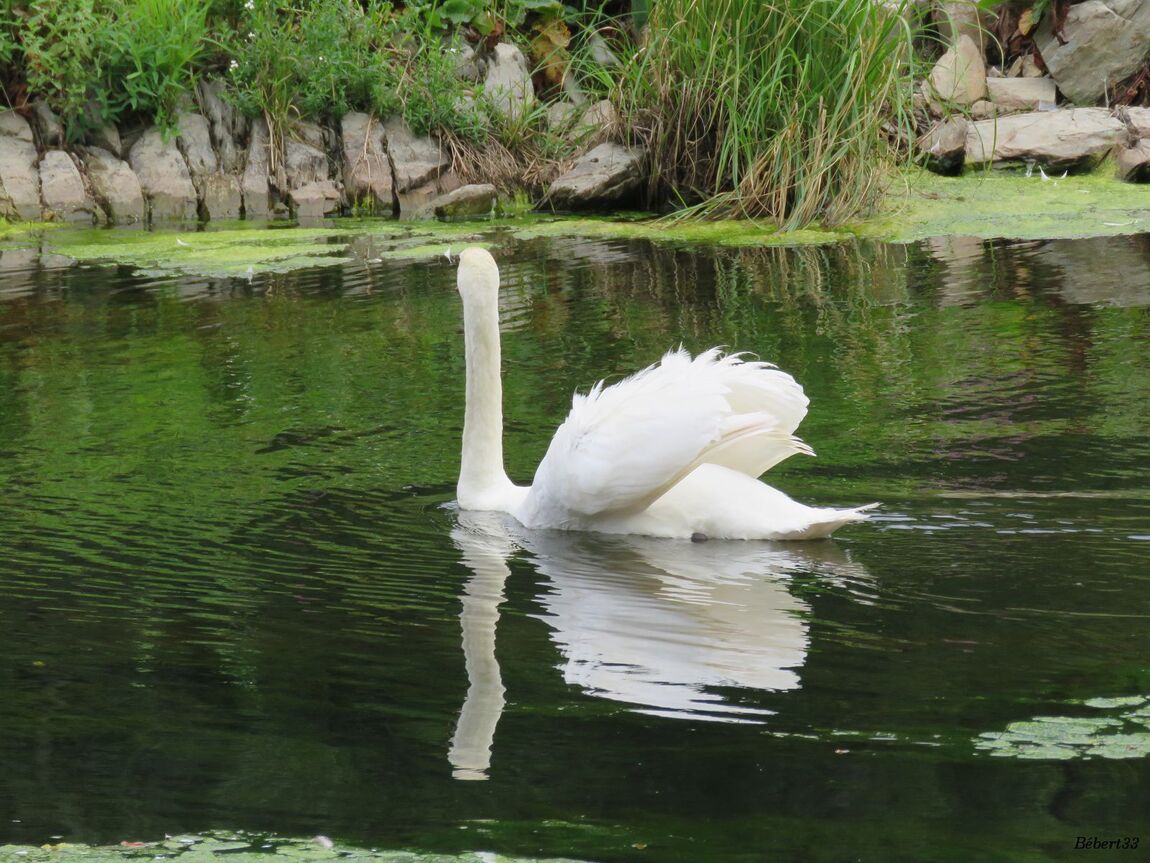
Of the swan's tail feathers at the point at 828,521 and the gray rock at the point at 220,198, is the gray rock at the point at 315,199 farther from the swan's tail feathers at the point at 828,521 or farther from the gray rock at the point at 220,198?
the swan's tail feathers at the point at 828,521

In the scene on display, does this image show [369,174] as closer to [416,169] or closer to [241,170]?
[416,169]

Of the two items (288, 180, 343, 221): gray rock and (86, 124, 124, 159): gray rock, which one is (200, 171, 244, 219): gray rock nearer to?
(288, 180, 343, 221): gray rock

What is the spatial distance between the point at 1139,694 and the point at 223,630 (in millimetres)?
2289

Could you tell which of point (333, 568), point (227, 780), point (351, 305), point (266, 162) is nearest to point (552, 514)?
point (333, 568)

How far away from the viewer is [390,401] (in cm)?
721

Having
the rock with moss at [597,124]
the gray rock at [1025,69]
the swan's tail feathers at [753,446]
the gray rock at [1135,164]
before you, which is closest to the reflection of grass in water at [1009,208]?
the gray rock at [1135,164]

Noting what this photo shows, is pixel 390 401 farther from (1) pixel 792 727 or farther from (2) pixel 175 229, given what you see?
(2) pixel 175 229

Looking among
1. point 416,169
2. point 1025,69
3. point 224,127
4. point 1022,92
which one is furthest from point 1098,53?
point 224,127

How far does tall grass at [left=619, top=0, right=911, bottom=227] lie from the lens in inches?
439

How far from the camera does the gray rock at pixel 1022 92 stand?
49.9 feet

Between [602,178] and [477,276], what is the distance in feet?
24.7

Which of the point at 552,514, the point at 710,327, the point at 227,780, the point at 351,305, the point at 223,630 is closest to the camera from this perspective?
the point at 227,780

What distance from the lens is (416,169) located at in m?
14.4

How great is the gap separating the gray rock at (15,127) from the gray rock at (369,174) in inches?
104
